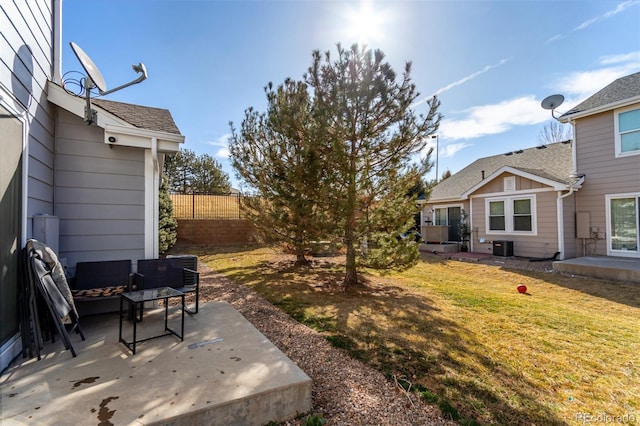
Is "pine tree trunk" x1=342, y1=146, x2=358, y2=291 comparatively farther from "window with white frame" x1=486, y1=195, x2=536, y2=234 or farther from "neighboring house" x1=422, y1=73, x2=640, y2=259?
"window with white frame" x1=486, y1=195, x2=536, y2=234

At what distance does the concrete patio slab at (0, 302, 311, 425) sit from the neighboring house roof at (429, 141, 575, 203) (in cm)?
791

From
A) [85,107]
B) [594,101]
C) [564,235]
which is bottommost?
[564,235]

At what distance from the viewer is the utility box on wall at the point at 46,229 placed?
3105 millimetres

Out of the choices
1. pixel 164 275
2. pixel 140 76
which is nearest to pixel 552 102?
pixel 140 76

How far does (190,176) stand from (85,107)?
83.3 feet

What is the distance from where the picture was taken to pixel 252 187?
852 centimetres

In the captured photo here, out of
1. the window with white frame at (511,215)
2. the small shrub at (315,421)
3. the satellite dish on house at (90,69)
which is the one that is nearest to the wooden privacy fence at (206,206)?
the satellite dish on house at (90,69)

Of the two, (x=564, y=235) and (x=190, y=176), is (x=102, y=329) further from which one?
(x=190, y=176)

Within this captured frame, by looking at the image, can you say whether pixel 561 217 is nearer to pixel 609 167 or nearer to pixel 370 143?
pixel 609 167

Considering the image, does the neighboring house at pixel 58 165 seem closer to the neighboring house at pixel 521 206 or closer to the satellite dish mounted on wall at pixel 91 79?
the satellite dish mounted on wall at pixel 91 79

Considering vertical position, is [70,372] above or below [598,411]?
above

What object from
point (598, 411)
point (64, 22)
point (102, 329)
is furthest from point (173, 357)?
point (64, 22)

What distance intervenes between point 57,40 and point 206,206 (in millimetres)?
11463

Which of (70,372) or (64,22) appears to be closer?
(70,372)
